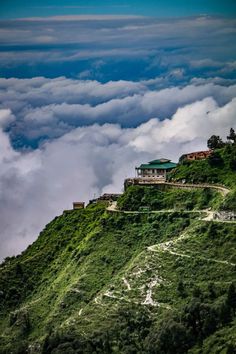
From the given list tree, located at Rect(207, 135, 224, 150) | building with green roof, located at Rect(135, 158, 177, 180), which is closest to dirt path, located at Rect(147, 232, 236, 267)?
building with green roof, located at Rect(135, 158, 177, 180)

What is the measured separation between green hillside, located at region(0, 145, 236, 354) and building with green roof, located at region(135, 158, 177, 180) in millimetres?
3403

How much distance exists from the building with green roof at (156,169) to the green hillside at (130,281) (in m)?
3.40

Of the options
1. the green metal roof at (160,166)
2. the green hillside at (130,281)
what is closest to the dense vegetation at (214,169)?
the green hillside at (130,281)

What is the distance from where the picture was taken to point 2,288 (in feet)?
426

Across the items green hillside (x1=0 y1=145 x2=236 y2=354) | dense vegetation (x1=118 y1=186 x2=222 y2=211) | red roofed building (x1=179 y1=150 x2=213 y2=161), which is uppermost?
red roofed building (x1=179 y1=150 x2=213 y2=161)

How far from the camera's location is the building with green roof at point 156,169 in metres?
142

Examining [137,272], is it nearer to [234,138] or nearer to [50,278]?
[50,278]

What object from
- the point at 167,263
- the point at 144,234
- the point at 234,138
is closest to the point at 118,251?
the point at 144,234

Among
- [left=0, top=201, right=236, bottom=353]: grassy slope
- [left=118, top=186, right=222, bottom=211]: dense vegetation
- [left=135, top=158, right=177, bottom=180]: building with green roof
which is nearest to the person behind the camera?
[left=0, top=201, right=236, bottom=353]: grassy slope

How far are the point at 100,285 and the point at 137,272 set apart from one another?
561cm

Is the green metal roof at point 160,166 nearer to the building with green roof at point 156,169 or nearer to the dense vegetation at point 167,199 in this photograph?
the building with green roof at point 156,169

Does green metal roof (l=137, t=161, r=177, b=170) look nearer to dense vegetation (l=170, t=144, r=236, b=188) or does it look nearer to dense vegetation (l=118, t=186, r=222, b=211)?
dense vegetation (l=170, t=144, r=236, b=188)

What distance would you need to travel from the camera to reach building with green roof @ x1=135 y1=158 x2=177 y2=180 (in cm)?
14225

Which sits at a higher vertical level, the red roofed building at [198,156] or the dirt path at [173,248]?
the red roofed building at [198,156]
